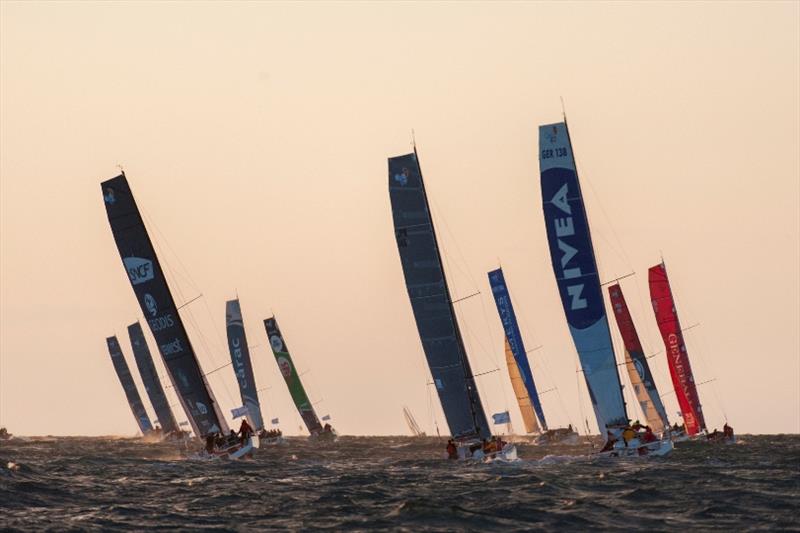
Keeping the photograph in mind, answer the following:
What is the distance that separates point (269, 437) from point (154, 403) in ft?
61.3

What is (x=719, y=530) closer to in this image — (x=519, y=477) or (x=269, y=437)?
(x=519, y=477)

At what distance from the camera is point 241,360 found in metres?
91.0

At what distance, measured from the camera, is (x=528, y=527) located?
2739cm

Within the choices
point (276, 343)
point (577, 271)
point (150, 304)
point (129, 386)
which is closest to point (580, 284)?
point (577, 271)

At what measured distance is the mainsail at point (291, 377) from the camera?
93.1m

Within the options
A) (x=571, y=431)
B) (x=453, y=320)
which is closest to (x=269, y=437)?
(x=571, y=431)

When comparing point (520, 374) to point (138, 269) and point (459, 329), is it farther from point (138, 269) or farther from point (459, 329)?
point (138, 269)

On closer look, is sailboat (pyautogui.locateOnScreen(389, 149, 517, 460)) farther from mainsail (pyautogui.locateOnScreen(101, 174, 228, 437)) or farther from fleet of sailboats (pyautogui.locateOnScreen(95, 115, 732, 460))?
mainsail (pyautogui.locateOnScreen(101, 174, 228, 437))

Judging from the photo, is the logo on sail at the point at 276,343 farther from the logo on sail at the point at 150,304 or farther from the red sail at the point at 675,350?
the logo on sail at the point at 150,304

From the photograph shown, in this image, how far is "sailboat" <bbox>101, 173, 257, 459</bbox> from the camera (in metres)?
51.6

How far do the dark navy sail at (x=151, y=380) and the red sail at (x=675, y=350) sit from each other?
149ft

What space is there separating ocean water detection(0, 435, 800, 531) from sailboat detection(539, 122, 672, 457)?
4.89 feet

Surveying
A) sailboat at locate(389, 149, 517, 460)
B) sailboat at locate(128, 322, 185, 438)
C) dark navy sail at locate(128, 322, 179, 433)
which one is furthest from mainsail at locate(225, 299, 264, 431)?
sailboat at locate(389, 149, 517, 460)

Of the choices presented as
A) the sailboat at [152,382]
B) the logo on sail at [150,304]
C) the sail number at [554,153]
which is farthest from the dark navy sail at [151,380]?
the sail number at [554,153]
